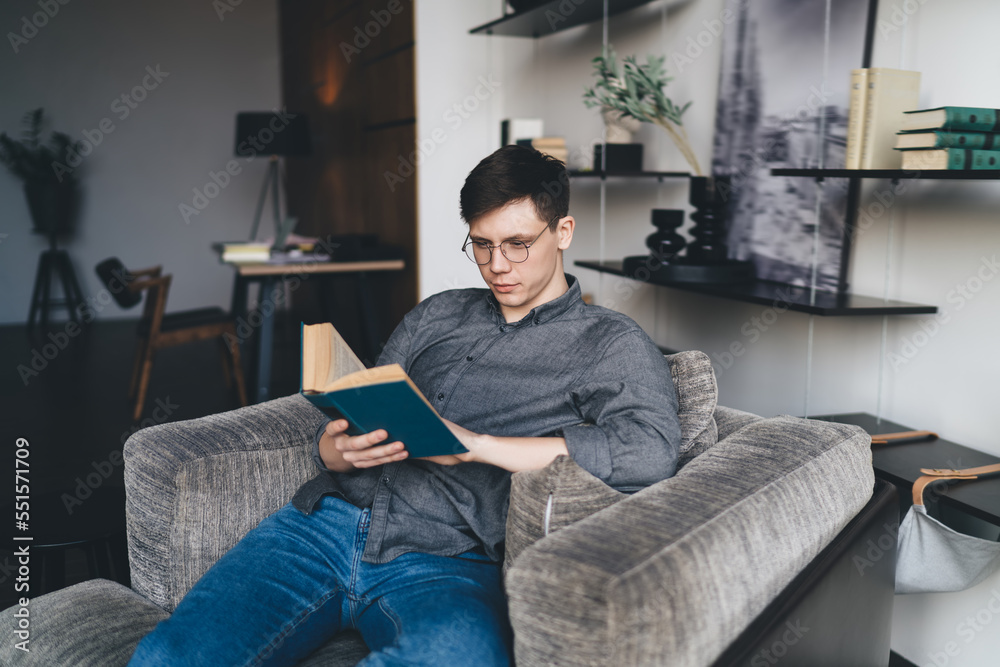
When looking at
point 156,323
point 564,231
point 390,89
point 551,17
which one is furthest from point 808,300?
point 156,323

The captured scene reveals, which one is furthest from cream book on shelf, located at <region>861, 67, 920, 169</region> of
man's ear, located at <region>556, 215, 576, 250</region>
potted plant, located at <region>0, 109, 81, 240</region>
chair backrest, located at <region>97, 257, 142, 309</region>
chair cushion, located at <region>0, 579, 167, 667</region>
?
potted plant, located at <region>0, 109, 81, 240</region>

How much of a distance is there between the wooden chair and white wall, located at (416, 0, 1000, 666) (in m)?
1.94

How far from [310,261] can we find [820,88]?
2.57 metres

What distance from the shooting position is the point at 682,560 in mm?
1002

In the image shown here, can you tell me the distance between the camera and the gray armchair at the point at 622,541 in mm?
969

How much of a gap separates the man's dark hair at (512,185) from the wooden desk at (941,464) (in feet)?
2.95

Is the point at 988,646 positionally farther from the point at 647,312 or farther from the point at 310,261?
the point at 310,261

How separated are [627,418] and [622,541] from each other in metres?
0.34

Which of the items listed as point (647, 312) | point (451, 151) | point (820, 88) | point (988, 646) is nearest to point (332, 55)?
point (451, 151)

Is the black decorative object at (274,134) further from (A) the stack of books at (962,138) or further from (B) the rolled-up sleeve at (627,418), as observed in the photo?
(A) the stack of books at (962,138)

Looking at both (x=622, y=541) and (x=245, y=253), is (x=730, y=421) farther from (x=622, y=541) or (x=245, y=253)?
(x=245, y=253)

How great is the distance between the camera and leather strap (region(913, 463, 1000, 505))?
1.57m

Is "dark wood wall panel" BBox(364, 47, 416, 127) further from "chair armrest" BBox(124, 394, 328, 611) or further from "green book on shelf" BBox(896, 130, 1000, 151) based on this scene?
"green book on shelf" BBox(896, 130, 1000, 151)

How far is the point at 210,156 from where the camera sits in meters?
7.27
